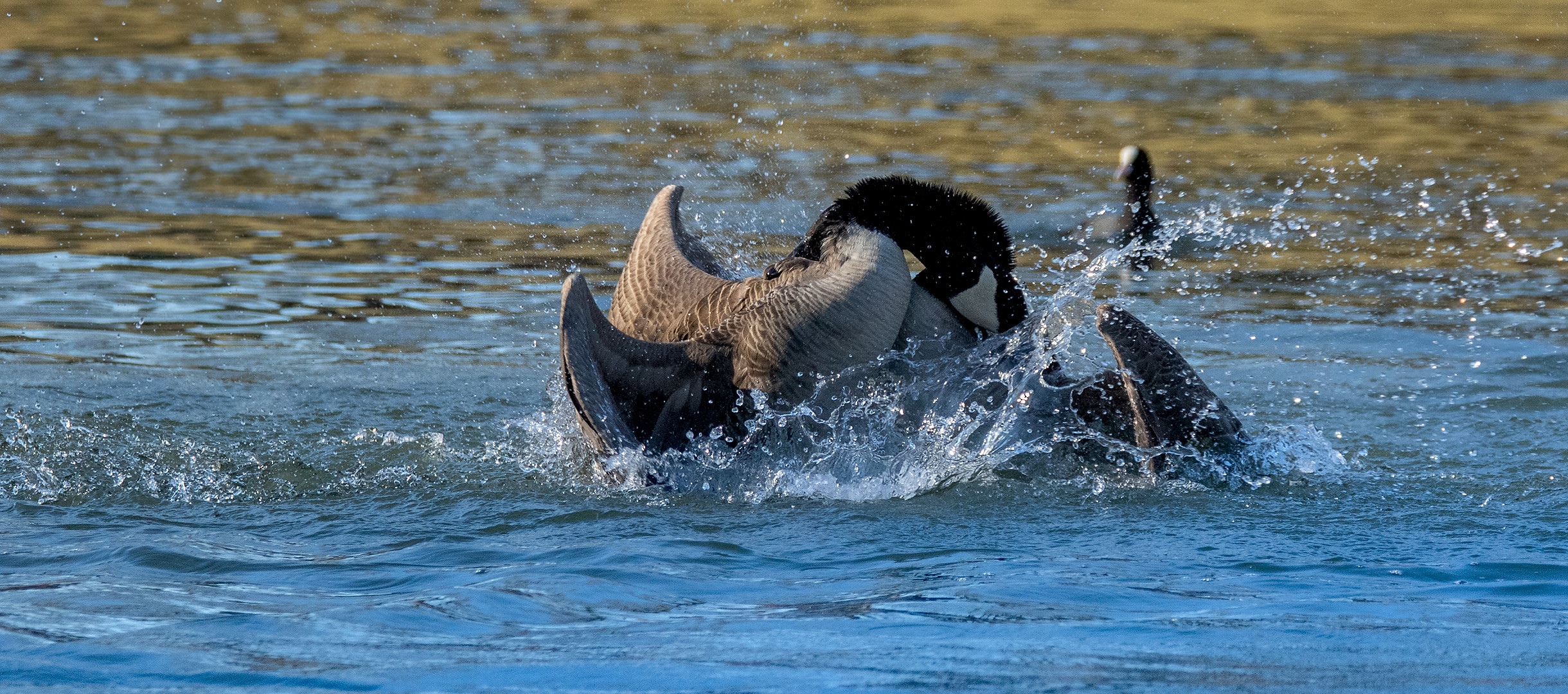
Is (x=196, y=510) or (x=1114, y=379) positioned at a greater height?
(x=1114, y=379)

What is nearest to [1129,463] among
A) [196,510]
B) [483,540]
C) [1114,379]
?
[1114,379]

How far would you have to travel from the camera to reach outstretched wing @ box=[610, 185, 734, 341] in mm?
6781

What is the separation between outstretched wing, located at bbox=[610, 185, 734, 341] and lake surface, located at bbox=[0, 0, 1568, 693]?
625 millimetres

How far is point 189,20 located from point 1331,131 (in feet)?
46.9

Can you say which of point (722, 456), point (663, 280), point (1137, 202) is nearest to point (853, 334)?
point (722, 456)

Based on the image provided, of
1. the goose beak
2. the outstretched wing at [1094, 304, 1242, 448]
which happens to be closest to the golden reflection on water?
the goose beak

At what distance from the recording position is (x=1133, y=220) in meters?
11.6

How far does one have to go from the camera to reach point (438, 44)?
1964 cm

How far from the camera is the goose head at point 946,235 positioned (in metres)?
5.96

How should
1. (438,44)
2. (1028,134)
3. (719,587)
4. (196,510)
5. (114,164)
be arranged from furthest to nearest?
(438,44) < (1028,134) < (114,164) < (196,510) < (719,587)

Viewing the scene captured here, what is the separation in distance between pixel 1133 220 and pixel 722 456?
637 cm

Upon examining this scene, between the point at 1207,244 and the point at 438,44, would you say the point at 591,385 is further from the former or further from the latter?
the point at 438,44

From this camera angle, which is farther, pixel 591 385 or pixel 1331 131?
pixel 1331 131

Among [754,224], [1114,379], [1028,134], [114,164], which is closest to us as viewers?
[1114,379]
